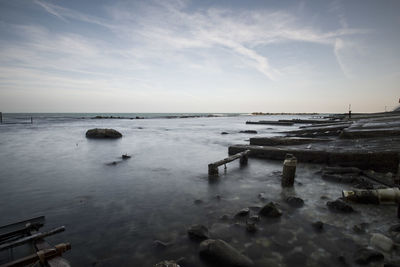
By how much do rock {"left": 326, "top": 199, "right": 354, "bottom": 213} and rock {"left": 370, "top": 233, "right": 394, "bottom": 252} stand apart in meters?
1.10

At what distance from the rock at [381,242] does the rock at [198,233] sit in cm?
303

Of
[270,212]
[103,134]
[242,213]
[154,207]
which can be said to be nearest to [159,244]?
[154,207]

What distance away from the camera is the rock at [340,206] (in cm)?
472

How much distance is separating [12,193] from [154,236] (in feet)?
19.5

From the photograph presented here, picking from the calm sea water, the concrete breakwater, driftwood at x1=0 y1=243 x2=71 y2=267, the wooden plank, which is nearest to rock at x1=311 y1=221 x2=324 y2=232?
the calm sea water

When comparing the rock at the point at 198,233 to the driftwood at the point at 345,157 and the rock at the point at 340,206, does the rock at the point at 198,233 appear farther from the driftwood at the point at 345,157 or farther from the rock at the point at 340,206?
the driftwood at the point at 345,157

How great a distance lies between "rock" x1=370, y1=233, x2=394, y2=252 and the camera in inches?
133

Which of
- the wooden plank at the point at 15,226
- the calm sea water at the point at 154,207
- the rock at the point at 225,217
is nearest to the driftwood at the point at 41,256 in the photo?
the calm sea water at the point at 154,207

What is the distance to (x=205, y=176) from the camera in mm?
8328

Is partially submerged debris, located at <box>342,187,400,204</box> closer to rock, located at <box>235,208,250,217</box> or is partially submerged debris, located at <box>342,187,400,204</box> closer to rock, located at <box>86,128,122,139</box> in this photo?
rock, located at <box>235,208,250,217</box>

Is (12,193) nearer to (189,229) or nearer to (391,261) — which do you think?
(189,229)

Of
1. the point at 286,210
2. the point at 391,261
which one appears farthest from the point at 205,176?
the point at 391,261

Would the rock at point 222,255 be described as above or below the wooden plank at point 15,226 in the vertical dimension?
below

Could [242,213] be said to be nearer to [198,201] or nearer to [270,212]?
[270,212]
